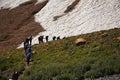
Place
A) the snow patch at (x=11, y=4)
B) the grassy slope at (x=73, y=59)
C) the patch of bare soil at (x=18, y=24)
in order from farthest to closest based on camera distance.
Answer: the snow patch at (x=11, y=4)
the patch of bare soil at (x=18, y=24)
the grassy slope at (x=73, y=59)

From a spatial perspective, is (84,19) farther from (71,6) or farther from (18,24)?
(18,24)

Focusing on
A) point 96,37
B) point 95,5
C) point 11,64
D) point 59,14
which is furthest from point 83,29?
point 11,64

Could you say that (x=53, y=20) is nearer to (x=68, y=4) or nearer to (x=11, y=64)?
(x=68, y=4)

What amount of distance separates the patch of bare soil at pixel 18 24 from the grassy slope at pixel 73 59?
23052 mm

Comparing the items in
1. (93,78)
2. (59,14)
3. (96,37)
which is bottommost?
(93,78)

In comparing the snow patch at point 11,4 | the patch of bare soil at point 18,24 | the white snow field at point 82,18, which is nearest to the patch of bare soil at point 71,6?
the white snow field at point 82,18

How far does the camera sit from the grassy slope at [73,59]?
98.4 feet

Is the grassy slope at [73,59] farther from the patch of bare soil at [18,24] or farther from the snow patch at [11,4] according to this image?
the snow patch at [11,4]

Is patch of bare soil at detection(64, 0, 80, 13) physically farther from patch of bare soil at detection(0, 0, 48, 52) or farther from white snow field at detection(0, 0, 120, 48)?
patch of bare soil at detection(0, 0, 48, 52)

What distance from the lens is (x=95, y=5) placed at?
67875 mm

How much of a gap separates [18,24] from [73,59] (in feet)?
148

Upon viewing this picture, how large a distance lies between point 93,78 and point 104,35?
12.4m

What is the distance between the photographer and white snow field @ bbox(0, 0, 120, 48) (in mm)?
60312

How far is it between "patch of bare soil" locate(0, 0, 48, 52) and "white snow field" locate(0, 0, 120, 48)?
2367 millimetres
